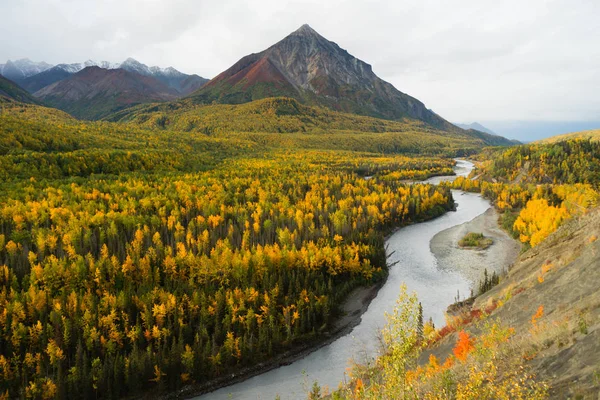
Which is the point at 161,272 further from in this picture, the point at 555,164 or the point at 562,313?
the point at 555,164

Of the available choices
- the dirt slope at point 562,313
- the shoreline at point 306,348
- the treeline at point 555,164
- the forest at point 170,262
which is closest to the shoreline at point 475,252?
the forest at point 170,262

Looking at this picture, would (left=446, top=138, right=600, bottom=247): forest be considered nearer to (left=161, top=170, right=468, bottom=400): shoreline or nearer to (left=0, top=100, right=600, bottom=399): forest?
(left=0, top=100, right=600, bottom=399): forest

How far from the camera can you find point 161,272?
6016 centimetres

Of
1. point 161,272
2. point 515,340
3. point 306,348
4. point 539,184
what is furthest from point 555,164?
point 515,340

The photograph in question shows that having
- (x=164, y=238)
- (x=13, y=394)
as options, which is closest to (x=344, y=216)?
(x=164, y=238)

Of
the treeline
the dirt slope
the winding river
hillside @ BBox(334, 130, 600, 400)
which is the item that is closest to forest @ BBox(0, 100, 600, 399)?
the winding river

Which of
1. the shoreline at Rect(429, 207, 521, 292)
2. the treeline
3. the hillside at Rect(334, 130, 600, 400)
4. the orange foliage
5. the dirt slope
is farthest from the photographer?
the treeline

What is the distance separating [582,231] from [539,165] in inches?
5354

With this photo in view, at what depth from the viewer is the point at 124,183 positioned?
4395 inches

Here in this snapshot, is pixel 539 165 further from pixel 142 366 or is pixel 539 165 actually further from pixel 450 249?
pixel 142 366

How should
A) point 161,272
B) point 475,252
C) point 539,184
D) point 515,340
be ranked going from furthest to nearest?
point 539,184 < point 475,252 < point 161,272 < point 515,340

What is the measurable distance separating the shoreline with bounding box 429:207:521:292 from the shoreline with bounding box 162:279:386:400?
60.0 ft

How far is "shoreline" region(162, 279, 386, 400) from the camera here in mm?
40853

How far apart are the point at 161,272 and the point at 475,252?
65.0 metres
